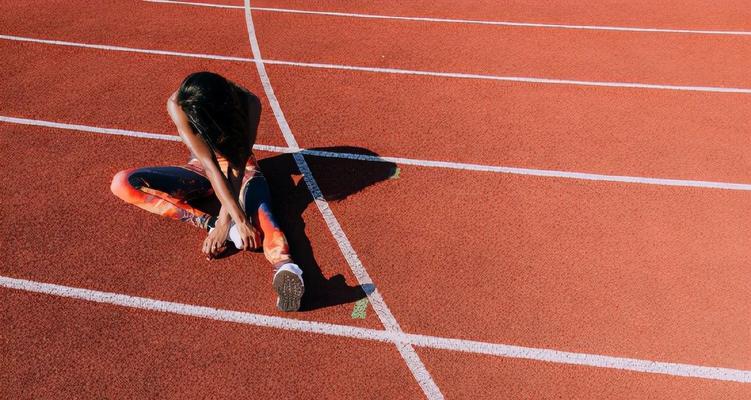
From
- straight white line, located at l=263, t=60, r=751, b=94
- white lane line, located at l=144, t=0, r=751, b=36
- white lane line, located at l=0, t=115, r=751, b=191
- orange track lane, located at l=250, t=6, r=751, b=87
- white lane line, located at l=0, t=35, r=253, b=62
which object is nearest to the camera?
white lane line, located at l=0, t=115, r=751, b=191

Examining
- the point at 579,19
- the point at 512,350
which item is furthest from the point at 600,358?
the point at 579,19

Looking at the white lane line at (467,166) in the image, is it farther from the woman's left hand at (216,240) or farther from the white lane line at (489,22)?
the white lane line at (489,22)

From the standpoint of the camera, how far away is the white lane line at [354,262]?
3247 mm

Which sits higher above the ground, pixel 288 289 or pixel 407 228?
pixel 407 228

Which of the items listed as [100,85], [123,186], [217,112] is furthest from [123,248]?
[100,85]

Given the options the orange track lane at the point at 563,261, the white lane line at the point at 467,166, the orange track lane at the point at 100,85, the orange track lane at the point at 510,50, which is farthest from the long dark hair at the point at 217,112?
the orange track lane at the point at 510,50

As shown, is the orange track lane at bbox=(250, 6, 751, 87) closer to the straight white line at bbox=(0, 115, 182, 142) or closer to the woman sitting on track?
the straight white line at bbox=(0, 115, 182, 142)

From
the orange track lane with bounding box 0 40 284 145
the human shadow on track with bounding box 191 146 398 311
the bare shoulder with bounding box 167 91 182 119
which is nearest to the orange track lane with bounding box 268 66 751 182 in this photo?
the human shadow on track with bounding box 191 146 398 311

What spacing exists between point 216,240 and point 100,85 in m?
3.18

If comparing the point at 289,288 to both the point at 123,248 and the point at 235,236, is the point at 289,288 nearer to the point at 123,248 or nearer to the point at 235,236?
the point at 235,236

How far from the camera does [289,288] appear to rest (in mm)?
3498

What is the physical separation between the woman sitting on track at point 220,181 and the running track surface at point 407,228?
0.19 meters

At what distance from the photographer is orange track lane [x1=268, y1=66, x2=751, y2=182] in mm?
4992

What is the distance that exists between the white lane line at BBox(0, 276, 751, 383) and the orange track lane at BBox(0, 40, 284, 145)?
1990 mm
